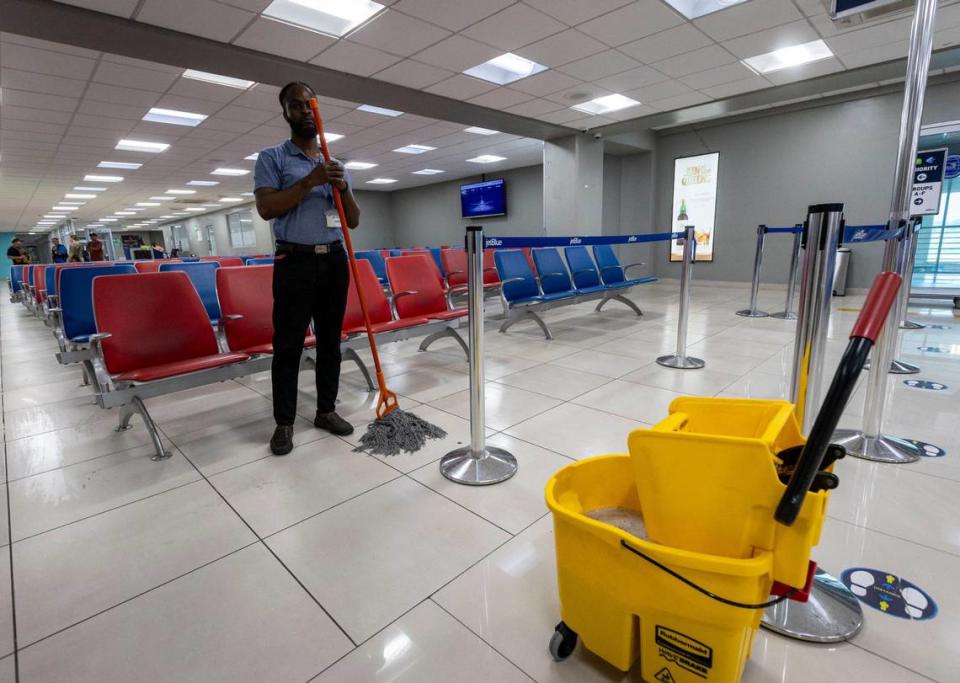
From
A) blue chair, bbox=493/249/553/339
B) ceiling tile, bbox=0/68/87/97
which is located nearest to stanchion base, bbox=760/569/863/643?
blue chair, bbox=493/249/553/339

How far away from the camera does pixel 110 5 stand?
3.50 m

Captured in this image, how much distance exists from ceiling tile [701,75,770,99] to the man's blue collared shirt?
241 inches

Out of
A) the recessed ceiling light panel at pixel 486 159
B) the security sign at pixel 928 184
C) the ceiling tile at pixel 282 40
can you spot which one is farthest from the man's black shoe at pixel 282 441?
the recessed ceiling light panel at pixel 486 159

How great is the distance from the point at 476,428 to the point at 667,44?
4.74 m

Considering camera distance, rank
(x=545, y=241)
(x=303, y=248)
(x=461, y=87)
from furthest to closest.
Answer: (x=461, y=87) → (x=545, y=241) → (x=303, y=248)

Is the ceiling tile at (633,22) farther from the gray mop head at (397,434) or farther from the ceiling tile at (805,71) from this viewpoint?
the gray mop head at (397,434)

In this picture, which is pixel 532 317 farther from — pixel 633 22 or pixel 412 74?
pixel 412 74

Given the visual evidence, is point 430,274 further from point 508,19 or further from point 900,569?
point 900,569

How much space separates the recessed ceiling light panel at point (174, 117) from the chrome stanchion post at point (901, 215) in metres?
7.43

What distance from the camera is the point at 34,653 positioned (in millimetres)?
1064

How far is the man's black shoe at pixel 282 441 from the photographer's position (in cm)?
205

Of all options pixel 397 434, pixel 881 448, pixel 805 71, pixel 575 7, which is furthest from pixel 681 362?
pixel 805 71

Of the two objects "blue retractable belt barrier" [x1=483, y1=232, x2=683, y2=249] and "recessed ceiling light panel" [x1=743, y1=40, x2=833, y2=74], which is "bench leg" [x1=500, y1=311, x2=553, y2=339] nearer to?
"blue retractable belt barrier" [x1=483, y1=232, x2=683, y2=249]

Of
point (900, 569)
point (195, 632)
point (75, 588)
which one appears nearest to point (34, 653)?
point (75, 588)
